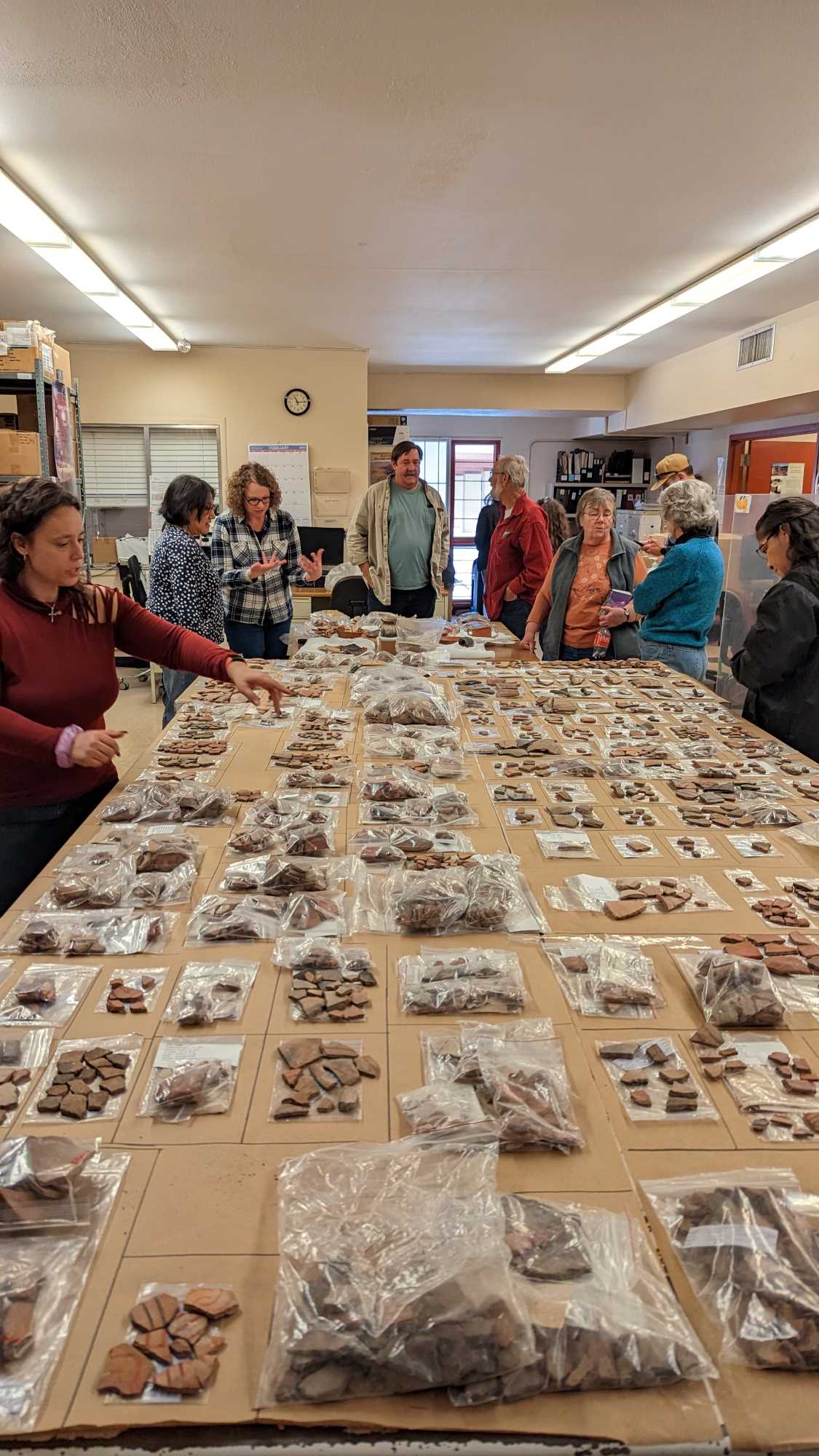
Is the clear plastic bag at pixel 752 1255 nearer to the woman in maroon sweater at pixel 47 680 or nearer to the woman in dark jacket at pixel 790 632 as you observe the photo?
the woman in maroon sweater at pixel 47 680

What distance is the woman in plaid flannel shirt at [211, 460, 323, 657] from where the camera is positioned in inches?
171

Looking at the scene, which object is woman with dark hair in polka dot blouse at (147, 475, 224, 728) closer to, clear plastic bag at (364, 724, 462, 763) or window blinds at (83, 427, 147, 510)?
clear plastic bag at (364, 724, 462, 763)

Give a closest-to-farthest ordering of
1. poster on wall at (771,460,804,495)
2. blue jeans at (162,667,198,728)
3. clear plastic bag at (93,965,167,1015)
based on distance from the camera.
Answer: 1. clear plastic bag at (93,965,167,1015)
2. blue jeans at (162,667,198,728)
3. poster on wall at (771,460,804,495)

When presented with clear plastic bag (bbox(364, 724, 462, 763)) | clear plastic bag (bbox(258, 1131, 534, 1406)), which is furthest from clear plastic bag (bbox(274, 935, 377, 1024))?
clear plastic bag (bbox(364, 724, 462, 763))

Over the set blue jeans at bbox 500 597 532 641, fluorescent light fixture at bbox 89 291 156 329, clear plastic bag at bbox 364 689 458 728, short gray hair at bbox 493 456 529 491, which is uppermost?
fluorescent light fixture at bbox 89 291 156 329

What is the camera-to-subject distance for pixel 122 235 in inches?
188

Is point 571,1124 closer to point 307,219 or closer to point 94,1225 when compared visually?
point 94,1225

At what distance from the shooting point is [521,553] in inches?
204

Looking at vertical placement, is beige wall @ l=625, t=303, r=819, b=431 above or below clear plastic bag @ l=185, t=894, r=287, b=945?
above

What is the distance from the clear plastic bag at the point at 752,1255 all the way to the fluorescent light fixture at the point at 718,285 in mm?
4660

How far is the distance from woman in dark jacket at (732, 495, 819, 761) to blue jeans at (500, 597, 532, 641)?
2414mm

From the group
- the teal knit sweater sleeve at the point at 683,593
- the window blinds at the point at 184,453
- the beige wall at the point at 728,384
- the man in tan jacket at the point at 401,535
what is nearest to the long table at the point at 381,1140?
the teal knit sweater sleeve at the point at 683,593

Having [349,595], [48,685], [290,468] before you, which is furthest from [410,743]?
[290,468]

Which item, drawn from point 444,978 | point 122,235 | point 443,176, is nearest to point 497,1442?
point 444,978
